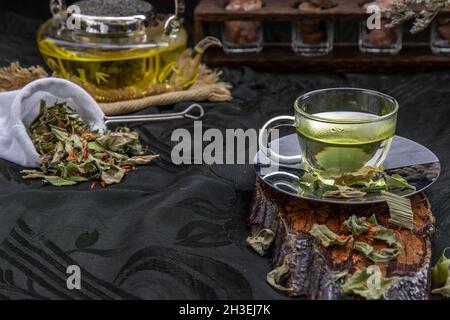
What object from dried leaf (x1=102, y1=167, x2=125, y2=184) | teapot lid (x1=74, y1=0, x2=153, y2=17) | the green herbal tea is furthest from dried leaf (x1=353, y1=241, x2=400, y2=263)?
teapot lid (x1=74, y1=0, x2=153, y2=17)

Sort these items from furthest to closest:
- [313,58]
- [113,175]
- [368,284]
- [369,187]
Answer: [313,58]
[113,175]
[369,187]
[368,284]

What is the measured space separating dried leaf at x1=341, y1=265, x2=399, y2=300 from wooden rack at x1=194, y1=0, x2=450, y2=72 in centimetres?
63

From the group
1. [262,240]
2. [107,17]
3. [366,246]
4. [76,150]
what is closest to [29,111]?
[76,150]

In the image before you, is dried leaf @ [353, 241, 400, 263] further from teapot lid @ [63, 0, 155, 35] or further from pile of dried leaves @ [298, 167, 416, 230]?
teapot lid @ [63, 0, 155, 35]

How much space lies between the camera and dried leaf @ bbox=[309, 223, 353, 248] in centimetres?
65

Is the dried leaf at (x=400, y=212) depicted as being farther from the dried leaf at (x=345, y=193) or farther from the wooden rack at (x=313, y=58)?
the wooden rack at (x=313, y=58)

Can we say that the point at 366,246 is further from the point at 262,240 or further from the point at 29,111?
the point at 29,111

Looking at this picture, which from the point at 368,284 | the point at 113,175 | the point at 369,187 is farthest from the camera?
the point at 113,175

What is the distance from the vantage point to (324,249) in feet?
2.13

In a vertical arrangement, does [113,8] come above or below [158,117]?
above

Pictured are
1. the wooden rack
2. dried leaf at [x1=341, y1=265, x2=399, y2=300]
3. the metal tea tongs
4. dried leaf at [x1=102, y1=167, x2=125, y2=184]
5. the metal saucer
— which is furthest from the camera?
the wooden rack

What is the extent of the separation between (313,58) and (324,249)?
1.98 feet

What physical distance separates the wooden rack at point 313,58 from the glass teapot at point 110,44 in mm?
124
